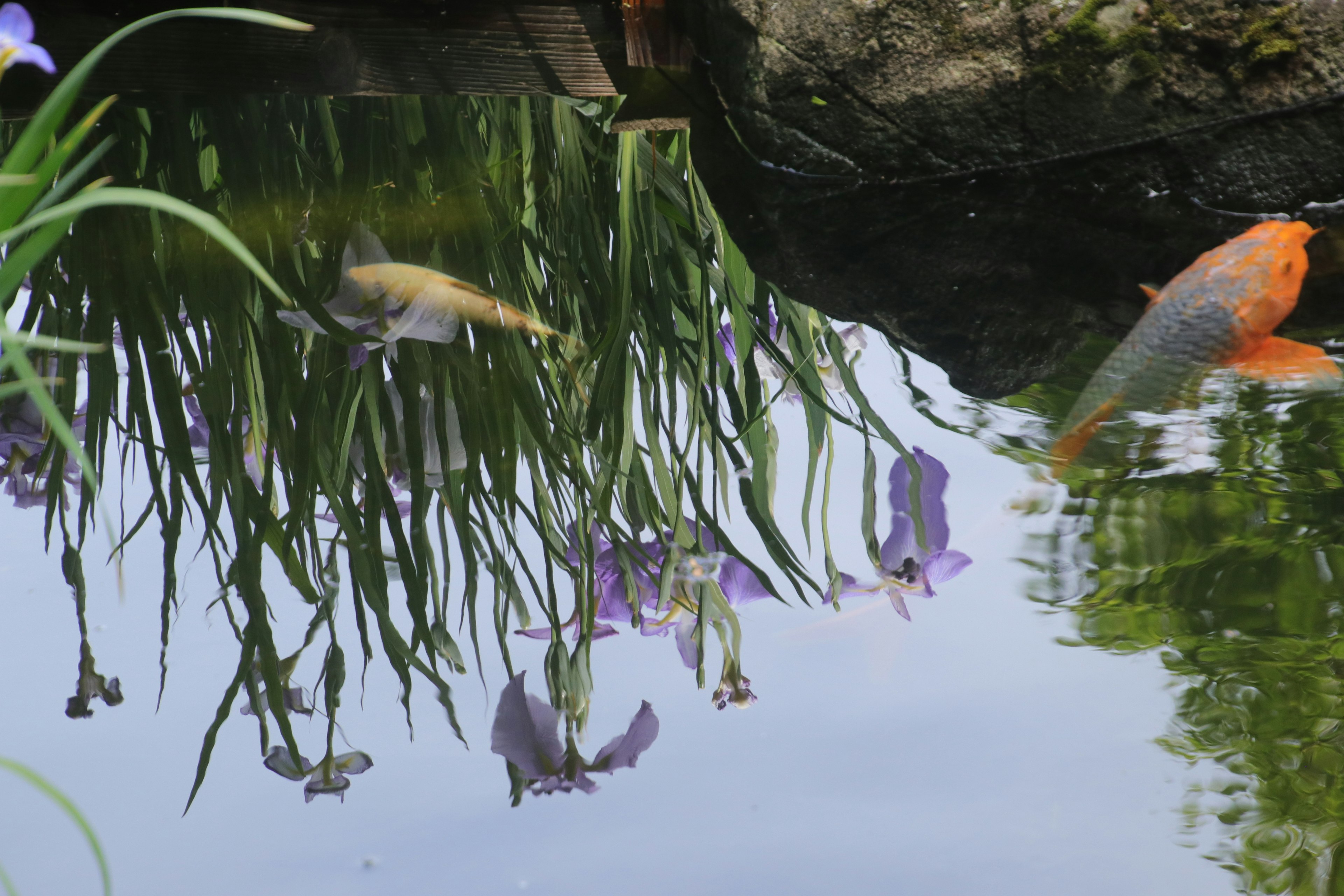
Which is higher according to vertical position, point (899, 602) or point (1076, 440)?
point (1076, 440)

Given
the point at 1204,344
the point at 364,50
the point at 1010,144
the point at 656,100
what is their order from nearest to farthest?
the point at 1204,344 < the point at 1010,144 < the point at 656,100 < the point at 364,50

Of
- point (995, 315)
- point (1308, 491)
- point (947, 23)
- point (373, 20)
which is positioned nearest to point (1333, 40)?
point (947, 23)

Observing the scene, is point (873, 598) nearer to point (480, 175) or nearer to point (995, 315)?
point (995, 315)

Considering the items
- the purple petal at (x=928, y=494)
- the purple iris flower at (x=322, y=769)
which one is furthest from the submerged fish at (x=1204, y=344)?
the purple iris flower at (x=322, y=769)

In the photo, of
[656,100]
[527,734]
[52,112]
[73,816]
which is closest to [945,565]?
[527,734]

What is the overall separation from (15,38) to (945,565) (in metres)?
0.97

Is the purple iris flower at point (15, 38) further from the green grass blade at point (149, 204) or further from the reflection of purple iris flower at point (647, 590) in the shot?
the reflection of purple iris flower at point (647, 590)

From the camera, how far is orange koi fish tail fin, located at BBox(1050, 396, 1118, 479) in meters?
1.11

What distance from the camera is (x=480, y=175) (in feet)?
6.08

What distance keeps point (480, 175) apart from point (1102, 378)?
1.16m

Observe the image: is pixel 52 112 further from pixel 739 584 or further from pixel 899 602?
pixel 899 602

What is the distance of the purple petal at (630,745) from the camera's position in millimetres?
819

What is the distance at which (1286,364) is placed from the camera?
123cm

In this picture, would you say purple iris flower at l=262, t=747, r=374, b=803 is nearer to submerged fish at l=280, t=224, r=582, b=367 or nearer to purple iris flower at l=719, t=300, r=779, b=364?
submerged fish at l=280, t=224, r=582, b=367
